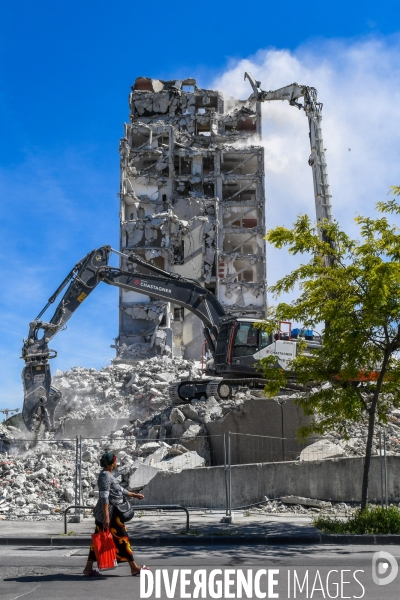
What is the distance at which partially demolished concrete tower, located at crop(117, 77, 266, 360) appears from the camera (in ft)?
174

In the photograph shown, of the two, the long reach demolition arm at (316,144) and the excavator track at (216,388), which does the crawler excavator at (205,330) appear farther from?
the long reach demolition arm at (316,144)

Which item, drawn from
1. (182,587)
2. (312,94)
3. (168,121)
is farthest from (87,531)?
(168,121)

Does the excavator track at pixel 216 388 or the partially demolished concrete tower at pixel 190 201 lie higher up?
the partially demolished concrete tower at pixel 190 201

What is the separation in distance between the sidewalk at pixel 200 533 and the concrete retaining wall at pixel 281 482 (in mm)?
1376

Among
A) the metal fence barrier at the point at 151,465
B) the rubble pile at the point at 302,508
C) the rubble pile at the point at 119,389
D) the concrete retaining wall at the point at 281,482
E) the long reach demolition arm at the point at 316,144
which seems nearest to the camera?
the rubble pile at the point at 302,508

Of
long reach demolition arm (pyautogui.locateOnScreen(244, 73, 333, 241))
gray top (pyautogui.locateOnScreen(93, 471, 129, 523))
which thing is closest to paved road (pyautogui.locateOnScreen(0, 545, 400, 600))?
gray top (pyautogui.locateOnScreen(93, 471, 129, 523))

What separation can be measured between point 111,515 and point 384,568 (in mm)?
3232

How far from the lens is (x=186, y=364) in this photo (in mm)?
38281

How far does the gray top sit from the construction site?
544cm

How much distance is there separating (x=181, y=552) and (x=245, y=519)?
369 centimetres

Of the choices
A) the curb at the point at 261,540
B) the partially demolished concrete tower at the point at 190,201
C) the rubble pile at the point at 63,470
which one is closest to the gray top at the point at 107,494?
the curb at the point at 261,540

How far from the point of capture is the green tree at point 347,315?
487 inches

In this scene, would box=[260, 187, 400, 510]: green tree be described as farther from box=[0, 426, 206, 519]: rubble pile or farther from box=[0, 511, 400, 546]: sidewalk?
box=[0, 426, 206, 519]: rubble pile

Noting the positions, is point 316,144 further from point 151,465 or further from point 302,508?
point 302,508
